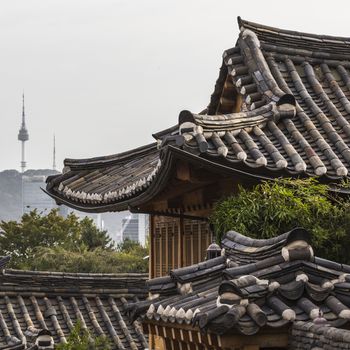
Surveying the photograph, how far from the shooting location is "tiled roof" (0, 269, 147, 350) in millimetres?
23625

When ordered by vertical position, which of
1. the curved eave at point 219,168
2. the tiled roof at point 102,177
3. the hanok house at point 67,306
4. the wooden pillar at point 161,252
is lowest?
the hanok house at point 67,306

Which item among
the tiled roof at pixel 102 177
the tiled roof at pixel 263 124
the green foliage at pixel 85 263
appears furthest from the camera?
the green foliage at pixel 85 263

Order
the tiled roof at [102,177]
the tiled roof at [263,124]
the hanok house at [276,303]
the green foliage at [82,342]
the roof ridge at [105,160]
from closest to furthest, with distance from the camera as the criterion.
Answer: the hanok house at [276,303] → the tiled roof at [263,124] → the tiled roof at [102,177] → the green foliage at [82,342] → the roof ridge at [105,160]

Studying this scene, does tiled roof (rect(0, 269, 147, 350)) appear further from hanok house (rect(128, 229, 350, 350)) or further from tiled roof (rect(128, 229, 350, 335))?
hanok house (rect(128, 229, 350, 350))

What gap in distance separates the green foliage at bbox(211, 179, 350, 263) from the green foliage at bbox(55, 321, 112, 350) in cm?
653

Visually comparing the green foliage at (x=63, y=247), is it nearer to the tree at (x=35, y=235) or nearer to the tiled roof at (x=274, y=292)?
the tree at (x=35, y=235)

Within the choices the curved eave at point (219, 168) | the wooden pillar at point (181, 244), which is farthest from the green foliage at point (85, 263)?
the curved eave at point (219, 168)

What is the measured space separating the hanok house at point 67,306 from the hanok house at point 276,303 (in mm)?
12082

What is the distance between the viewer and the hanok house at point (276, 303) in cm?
1003

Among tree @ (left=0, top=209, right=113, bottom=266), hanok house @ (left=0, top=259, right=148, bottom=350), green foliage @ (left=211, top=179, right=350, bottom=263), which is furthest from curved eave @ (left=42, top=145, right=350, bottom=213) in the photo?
tree @ (left=0, top=209, right=113, bottom=266)

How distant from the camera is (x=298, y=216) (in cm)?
1330

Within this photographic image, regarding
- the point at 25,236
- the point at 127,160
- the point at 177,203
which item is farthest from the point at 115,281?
the point at 25,236

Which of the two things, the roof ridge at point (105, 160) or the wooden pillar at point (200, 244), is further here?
the roof ridge at point (105, 160)

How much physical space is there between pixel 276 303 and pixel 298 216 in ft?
10.1
